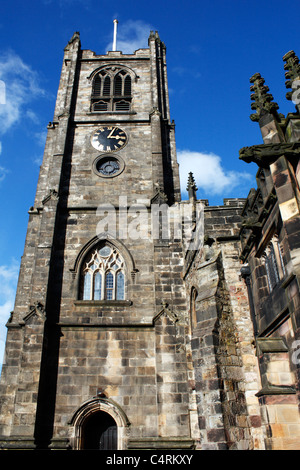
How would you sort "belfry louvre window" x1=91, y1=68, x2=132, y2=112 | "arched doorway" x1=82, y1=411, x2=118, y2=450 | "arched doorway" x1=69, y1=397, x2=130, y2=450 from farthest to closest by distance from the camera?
"belfry louvre window" x1=91, y1=68, x2=132, y2=112 → "arched doorway" x1=82, y1=411, x2=118, y2=450 → "arched doorway" x1=69, y1=397, x2=130, y2=450

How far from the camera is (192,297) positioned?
12.9 m

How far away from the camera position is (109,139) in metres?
18.5

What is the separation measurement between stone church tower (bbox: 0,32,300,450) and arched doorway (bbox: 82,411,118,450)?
0.03 meters

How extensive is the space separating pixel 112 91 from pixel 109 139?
411 cm

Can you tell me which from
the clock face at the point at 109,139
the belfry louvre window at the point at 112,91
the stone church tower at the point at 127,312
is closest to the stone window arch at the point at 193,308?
the stone church tower at the point at 127,312

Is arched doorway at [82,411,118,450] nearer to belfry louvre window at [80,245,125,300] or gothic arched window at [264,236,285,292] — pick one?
belfry louvre window at [80,245,125,300]

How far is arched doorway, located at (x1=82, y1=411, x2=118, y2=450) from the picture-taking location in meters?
12.2

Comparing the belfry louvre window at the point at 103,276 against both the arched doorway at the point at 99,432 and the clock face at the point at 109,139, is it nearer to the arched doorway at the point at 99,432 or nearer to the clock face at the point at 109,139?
the arched doorway at the point at 99,432

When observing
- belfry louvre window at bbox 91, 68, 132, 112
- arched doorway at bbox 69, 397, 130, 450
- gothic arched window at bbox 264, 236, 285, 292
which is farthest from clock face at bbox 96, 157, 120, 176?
gothic arched window at bbox 264, 236, 285, 292

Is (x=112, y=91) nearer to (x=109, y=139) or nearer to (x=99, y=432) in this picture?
(x=109, y=139)

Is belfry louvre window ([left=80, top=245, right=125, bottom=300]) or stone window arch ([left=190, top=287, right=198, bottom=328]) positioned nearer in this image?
stone window arch ([left=190, top=287, right=198, bottom=328])

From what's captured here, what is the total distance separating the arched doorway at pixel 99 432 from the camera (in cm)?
1220
